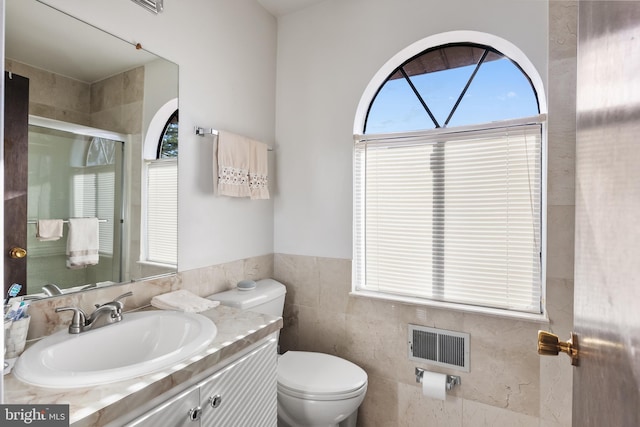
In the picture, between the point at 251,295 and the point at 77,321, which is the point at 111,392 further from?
the point at 251,295

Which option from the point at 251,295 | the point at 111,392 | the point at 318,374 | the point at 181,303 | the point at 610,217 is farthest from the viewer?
the point at 251,295

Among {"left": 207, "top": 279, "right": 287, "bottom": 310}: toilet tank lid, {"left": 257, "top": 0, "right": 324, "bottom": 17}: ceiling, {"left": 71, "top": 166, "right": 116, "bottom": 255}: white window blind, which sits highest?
{"left": 257, "top": 0, "right": 324, "bottom": 17}: ceiling

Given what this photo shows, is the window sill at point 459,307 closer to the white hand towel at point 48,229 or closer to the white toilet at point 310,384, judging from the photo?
the white toilet at point 310,384

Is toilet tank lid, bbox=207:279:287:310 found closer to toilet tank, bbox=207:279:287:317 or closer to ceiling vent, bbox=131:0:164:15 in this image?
toilet tank, bbox=207:279:287:317

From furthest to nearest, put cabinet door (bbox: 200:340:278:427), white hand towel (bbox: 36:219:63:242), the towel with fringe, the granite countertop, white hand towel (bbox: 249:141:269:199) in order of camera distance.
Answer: white hand towel (bbox: 249:141:269:199)
the towel with fringe
white hand towel (bbox: 36:219:63:242)
cabinet door (bbox: 200:340:278:427)
the granite countertop

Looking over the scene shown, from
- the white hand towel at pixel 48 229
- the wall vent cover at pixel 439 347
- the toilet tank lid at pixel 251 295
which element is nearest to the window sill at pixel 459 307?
the wall vent cover at pixel 439 347

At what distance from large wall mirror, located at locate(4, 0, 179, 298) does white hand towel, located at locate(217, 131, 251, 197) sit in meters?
0.24

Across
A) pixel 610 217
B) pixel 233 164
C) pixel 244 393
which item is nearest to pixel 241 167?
pixel 233 164

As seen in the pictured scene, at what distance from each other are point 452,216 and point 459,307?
0.49 m

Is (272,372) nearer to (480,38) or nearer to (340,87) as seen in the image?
(340,87)

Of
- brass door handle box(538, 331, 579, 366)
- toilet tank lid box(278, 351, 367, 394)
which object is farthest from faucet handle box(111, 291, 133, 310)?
brass door handle box(538, 331, 579, 366)

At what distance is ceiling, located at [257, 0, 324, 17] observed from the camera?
216 cm

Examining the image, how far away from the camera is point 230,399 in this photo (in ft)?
3.75

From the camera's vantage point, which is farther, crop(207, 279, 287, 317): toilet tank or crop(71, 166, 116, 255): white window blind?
crop(207, 279, 287, 317): toilet tank
